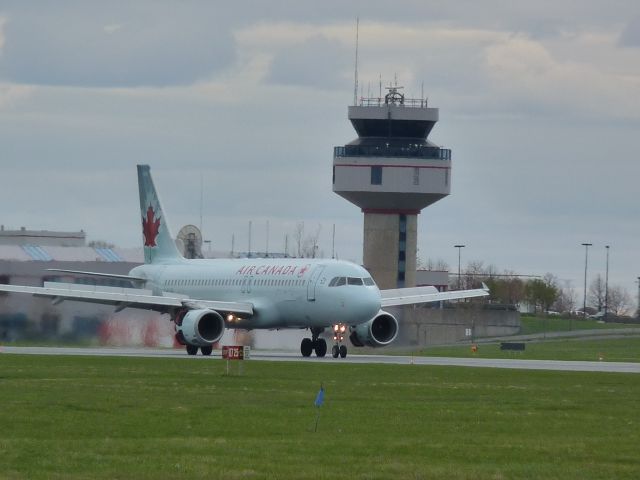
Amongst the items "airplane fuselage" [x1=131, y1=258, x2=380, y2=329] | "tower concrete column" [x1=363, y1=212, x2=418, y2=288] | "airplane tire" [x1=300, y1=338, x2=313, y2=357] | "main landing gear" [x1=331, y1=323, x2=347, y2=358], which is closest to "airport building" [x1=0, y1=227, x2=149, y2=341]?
"airplane fuselage" [x1=131, y1=258, x2=380, y2=329]

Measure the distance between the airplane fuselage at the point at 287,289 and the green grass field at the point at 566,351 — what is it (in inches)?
379

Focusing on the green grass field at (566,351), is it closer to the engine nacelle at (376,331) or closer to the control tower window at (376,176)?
the engine nacelle at (376,331)

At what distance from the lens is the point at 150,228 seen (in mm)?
80312

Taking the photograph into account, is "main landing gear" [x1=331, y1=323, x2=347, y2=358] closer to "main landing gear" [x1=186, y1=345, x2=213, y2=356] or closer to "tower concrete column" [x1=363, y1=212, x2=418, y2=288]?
"main landing gear" [x1=186, y1=345, x2=213, y2=356]

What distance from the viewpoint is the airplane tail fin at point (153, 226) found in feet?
260

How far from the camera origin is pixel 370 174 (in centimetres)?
13238

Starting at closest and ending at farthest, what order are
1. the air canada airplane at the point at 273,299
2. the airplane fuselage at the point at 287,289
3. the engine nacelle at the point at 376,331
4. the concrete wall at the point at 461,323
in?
the airplane fuselage at the point at 287,289 < the air canada airplane at the point at 273,299 < the engine nacelle at the point at 376,331 < the concrete wall at the point at 461,323

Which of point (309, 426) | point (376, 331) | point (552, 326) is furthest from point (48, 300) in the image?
point (552, 326)

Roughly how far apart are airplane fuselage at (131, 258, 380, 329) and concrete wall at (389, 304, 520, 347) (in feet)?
159

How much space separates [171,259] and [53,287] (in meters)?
11.2

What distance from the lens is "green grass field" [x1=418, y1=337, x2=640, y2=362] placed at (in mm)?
72500

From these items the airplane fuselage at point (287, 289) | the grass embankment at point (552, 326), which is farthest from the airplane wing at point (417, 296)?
the grass embankment at point (552, 326)

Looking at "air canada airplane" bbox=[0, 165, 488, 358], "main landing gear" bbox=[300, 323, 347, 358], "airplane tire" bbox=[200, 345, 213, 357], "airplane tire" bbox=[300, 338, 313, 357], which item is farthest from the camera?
"airplane tire" bbox=[300, 338, 313, 357]

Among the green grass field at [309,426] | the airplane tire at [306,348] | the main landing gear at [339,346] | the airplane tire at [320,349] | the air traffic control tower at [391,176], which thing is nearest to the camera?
the green grass field at [309,426]
